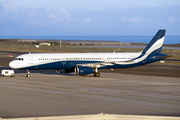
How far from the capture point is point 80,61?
5634 centimetres

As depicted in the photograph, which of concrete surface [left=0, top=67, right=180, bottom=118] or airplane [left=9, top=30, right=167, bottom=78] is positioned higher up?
airplane [left=9, top=30, right=167, bottom=78]

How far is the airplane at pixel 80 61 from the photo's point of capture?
54.6 meters

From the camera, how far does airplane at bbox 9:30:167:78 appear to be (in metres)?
54.6

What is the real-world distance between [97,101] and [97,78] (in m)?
22.6

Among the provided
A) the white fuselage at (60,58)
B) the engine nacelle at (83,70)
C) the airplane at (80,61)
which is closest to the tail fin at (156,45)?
the airplane at (80,61)

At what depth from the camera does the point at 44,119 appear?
1723 cm

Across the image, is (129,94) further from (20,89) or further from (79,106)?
(20,89)

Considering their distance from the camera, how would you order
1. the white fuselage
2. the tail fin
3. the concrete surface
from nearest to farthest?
the concrete surface
the white fuselage
the tail fin

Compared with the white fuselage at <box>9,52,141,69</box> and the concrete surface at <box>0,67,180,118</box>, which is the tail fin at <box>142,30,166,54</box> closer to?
the white fuselage at <box>9,52,141,69</box>

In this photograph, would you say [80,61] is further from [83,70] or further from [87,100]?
[87,100]

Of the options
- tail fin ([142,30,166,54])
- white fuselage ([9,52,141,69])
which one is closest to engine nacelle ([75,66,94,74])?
white fuselage ([9,52,141,69])

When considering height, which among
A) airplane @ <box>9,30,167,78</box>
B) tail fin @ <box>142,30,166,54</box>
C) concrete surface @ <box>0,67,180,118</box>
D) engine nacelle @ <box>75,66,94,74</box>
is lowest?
concrete surface @ <box>0,67,180,118</box>

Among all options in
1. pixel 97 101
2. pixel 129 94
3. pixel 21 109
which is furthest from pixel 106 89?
pixel 21 109

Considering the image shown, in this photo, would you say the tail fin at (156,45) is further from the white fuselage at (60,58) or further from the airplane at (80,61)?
the white fuselage at (60,58)
